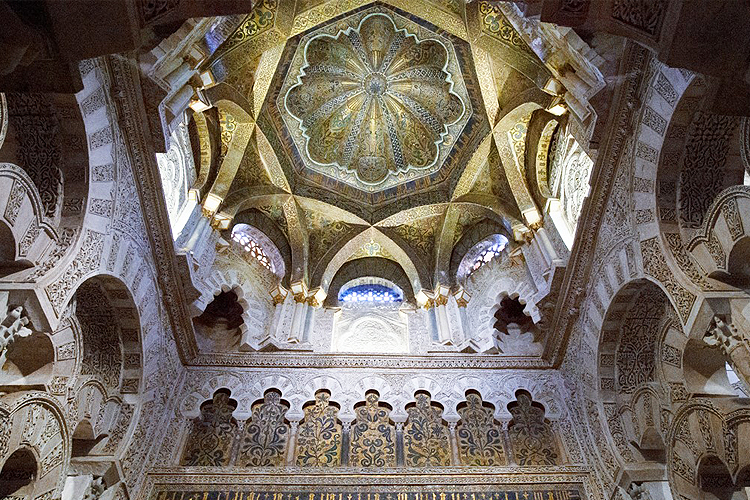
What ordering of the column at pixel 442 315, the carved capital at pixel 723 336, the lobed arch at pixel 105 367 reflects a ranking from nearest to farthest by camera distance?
the carved capital at pixel 723 336 → the lobed arch at pixel 105 367 → the column at pixel 442 315

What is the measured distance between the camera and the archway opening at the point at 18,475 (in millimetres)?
5250

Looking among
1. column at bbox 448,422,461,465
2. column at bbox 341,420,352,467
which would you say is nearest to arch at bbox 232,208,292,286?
column at bbox 341,420,352,467

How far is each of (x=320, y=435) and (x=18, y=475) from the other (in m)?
3.72

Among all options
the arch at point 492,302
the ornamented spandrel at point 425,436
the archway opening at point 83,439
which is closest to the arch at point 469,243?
the arch at point 492,302

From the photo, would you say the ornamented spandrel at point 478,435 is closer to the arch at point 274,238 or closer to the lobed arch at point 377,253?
the lobed arch at point 377,253

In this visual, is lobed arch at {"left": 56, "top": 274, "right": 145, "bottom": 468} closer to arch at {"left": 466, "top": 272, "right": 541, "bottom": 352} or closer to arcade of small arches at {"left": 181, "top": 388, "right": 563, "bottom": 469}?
arcade of small arches at {"left": 181, "top": 388, "right": 563, "bottom": 469}

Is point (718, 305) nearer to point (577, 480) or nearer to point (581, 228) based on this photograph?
point (581, 228)

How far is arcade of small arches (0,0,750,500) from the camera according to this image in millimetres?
5109

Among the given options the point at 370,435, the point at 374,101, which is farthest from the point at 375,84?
the point at 370,435

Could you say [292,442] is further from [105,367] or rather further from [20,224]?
[20,224]

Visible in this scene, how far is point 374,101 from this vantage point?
10734 mm

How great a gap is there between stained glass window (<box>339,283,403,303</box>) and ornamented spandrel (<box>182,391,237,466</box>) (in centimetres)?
323

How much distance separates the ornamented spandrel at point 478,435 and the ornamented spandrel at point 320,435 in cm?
184

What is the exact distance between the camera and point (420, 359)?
27.9ft
